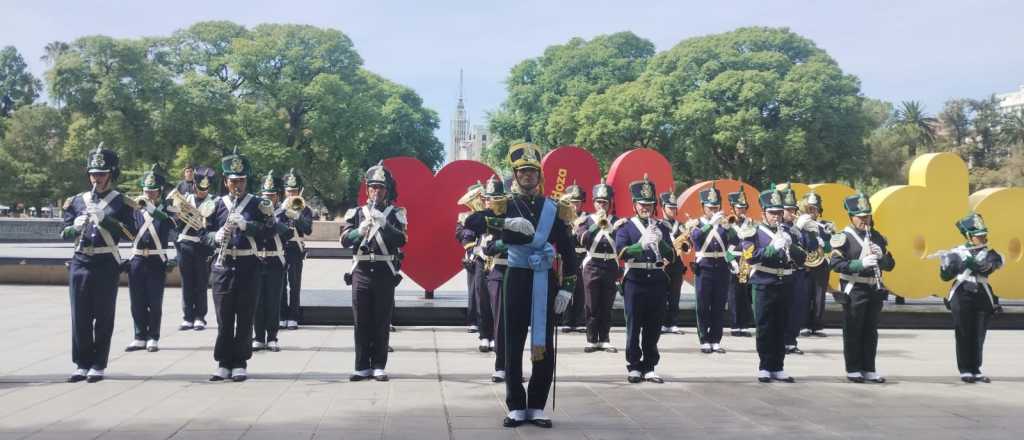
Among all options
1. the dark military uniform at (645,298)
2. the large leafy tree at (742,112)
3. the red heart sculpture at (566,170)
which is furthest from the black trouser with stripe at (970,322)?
the large leafy tree at (742,112)

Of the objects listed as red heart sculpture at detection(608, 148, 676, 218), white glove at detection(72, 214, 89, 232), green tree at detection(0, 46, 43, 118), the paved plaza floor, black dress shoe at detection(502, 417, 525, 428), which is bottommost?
the paved plaza floor

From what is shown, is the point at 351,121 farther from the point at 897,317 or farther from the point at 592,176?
the point at 897,317

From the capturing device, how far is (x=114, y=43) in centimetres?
4253

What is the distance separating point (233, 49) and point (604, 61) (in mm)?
Result: 21708

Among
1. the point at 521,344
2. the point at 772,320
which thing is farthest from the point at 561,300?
the point at 772,320

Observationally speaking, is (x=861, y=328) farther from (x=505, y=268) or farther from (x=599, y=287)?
(x=505, y=268)

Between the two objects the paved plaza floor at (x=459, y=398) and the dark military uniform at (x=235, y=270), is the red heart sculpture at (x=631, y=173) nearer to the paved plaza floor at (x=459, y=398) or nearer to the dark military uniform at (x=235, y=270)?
the paved plaza floor at (x=459, y=398)

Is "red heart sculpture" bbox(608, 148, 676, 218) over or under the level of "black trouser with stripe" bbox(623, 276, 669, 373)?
over

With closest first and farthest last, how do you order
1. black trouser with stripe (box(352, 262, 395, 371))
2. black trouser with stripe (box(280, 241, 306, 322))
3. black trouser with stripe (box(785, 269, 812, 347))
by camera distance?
black trouser with stripe (box(352, 262, 395, 371))
black trouser with stripe (box(785, 269, 812, 347))
black trouser with stripe (box(280, 241, 306, 322))

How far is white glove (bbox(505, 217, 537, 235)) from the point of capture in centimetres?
721

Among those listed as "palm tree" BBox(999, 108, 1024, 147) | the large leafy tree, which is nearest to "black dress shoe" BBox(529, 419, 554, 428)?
the large leafy tree

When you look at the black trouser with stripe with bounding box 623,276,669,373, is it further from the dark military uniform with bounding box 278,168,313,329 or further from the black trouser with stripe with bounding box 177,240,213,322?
the black trouser with stripe with bounding box 177,240,213,322

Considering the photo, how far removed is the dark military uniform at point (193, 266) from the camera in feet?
42.7

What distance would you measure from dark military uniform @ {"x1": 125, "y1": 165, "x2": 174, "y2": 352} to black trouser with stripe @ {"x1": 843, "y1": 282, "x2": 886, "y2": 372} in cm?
851
